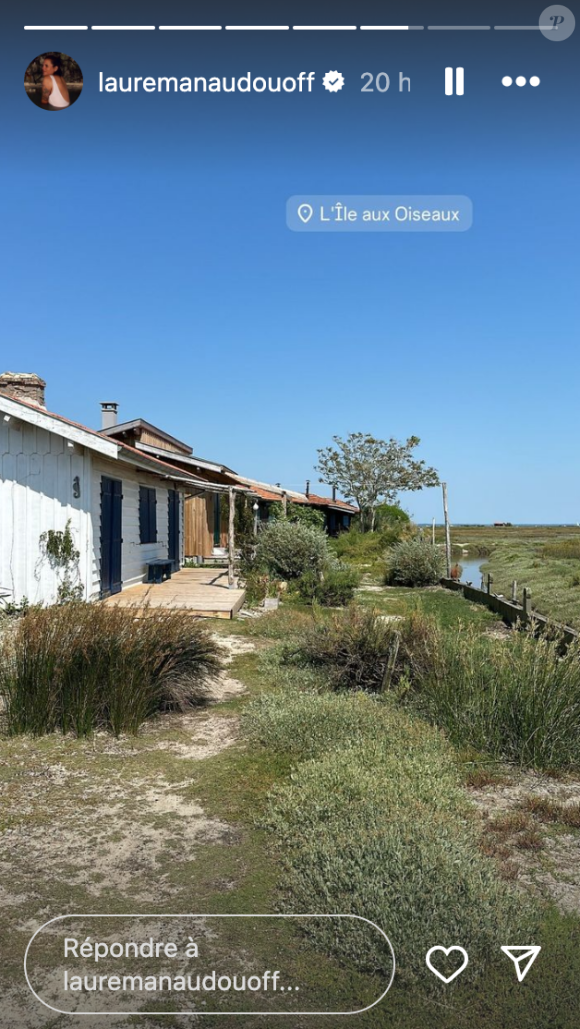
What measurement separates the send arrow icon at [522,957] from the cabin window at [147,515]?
13.6 metres

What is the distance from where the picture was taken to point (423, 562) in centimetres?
2148

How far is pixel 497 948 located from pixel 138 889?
1670 millimetres

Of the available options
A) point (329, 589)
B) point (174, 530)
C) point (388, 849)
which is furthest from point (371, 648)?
point (174, 530)

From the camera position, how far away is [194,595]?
14.0 meters

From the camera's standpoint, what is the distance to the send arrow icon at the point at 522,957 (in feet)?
8.61

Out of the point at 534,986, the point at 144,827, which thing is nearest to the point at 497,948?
the point at 534,986

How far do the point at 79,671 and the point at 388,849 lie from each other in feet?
11.0

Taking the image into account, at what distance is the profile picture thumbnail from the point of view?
423 cm

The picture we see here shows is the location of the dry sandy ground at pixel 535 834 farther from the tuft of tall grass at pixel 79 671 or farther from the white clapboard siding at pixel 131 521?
the white clapboard siding at pixel 131 521

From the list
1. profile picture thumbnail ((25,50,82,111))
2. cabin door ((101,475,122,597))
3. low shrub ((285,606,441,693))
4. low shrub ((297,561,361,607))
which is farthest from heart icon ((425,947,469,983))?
low shrub ((297,561,361,607))


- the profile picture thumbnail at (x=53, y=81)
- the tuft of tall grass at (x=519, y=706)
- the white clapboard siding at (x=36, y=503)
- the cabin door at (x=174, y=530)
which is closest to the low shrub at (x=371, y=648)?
the tuft of tall grass at (x=519, y=706)

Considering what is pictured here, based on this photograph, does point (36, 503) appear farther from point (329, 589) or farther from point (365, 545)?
point (365, 545)

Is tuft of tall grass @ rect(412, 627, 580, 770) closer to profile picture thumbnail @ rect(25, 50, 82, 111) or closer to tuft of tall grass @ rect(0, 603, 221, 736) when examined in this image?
tuft of tall grass @ rect(0, 603, 221, 736)

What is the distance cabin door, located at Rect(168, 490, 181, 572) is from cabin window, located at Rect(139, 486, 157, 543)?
6.11ft
